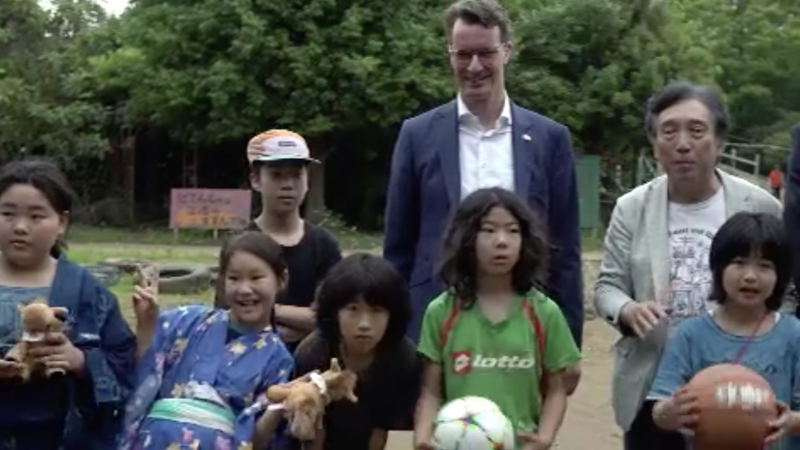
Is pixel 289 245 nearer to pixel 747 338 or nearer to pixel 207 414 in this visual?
pixel 207 414

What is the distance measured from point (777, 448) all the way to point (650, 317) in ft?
1.93

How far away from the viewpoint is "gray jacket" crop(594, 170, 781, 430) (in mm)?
4020

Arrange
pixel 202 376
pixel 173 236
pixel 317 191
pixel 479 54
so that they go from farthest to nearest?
pixel 317 191
pixel 173 236
pixel 479 54
pixel 202 376

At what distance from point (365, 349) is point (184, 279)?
10.6 metres

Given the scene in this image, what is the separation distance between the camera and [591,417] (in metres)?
8.27

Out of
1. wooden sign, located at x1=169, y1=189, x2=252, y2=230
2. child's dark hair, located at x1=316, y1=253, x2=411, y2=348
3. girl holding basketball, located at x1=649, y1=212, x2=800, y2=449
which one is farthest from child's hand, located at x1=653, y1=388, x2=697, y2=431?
wooden sign, located at x1=169, y1=189, x2=252, y2=230

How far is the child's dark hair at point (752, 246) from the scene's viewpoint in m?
3.73

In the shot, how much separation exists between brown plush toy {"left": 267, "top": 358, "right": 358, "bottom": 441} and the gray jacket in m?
1.01

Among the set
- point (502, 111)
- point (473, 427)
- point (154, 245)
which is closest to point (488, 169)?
point (502, 111)

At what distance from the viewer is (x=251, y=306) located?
3.81 m

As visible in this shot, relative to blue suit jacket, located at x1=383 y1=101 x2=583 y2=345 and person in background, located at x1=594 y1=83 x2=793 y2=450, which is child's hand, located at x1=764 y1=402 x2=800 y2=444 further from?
blue suit jacket, located at x1=383 y1=101 x2=583 y2=345

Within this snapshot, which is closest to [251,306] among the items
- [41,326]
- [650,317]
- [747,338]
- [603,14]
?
[41,326]

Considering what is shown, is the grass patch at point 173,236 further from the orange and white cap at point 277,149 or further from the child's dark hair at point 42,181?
the child's dark hair at point 42,181

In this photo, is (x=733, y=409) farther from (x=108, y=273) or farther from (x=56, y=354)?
(x=108, y=273)
